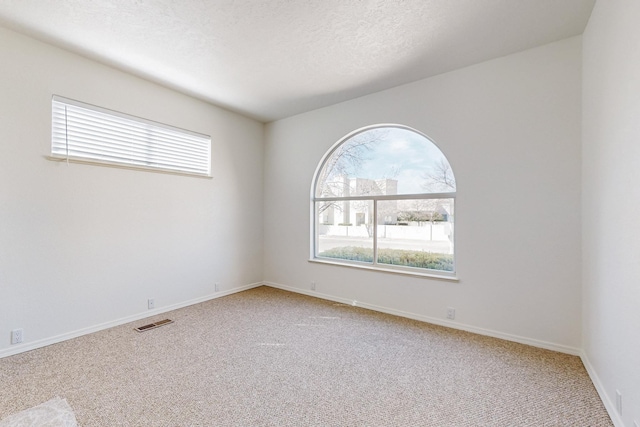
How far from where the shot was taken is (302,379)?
6.97 feet

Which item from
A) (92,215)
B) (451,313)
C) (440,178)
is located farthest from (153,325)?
(440,178)

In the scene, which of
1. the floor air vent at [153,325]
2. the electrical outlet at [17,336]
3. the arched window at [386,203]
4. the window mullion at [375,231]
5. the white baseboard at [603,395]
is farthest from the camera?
the window mullion at [375,231]

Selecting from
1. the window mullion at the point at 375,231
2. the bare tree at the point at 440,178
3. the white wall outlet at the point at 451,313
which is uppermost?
the bare tree at the point at 440,178

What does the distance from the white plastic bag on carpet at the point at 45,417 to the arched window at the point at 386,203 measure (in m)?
3.04

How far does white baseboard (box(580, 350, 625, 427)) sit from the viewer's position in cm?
162

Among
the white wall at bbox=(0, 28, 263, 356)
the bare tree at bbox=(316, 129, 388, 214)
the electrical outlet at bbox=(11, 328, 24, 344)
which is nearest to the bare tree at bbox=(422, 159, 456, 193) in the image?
the bare tree at bbox=(316, 129, 388, 214)

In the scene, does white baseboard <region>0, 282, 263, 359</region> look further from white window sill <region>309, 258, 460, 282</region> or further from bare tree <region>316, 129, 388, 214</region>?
bare tree <region>316, 129, 388, 214</region>

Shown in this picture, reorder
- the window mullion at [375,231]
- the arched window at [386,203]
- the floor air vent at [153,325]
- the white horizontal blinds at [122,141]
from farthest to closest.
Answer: the window mullion at [375,231] < the arched window at [386,203] < the floor air vent at [153,325] < the white horizontal blinds at [122,141]

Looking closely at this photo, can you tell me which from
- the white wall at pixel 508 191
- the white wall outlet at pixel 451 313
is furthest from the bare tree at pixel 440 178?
the white wall outlet at pixel 451 313

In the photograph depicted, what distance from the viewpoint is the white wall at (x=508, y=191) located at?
2.50 metres

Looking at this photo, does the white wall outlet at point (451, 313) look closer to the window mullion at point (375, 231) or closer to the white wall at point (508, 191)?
the white wall at point (508, 191)

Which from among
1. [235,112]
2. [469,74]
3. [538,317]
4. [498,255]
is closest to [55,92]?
[235,112]

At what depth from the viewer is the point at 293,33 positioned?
2441mm

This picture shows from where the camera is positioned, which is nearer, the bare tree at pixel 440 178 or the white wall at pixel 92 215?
the white wall at pixel 92 215
